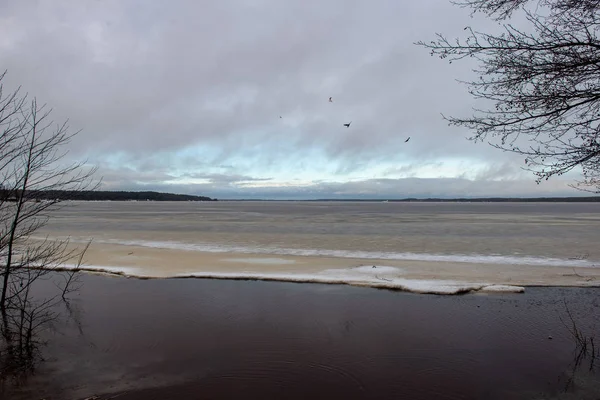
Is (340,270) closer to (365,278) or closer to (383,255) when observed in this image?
(365,278)

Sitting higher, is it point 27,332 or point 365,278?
point 27,332

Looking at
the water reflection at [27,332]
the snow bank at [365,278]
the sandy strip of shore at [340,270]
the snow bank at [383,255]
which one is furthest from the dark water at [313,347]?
the snow bank at [383,255]

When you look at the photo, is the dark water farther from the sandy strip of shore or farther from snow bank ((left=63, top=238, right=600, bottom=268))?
snow bank ((left=63, top=238, right=600, bottom=268))

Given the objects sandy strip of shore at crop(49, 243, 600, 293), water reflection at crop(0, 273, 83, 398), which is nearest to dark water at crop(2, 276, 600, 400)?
water reflection at crop(0, 273, 83, 398)

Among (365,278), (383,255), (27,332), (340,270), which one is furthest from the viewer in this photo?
(383,255)

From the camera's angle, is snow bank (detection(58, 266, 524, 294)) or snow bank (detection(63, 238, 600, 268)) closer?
snow bank (detection(58, 266, 524, 294))

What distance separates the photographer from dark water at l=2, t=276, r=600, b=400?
5.54 m

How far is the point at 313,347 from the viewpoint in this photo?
6910mm

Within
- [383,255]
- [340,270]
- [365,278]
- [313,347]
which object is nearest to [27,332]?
[313,347]

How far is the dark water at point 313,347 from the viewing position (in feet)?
18.2

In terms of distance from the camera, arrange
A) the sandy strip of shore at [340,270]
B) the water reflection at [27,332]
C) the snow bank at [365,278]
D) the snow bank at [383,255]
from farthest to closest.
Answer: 1. the snow bank at [383,255]
2. the sandy strip of shore at [340,270]
3. the snow bank at [365,278]
4. the water reflection at [27,332]

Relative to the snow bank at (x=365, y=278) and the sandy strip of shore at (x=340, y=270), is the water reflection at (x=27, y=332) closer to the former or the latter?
the snow bank at (x=365, y=278)

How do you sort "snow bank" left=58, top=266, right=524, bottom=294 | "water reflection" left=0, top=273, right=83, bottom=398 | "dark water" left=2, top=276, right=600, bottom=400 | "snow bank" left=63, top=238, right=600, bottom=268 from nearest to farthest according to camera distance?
"dark water" left=2, top=276, right=600, bottom=400
"water reflection" left=0, top=273, right=83, bottom=398
"snow bank" left=58, top=266, right=524, bottom=294
"snow bank" left=63, top=238, right=600, bottom=268

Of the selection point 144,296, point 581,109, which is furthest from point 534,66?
point 144,296
